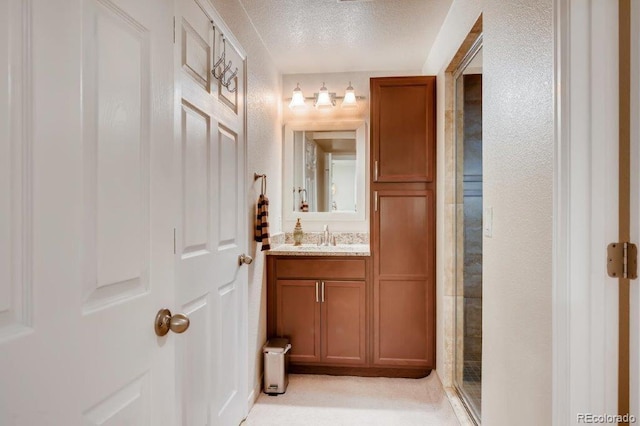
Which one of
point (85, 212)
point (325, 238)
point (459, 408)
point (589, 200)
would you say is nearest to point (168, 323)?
point (85, 212)

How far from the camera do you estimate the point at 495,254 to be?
1476mm

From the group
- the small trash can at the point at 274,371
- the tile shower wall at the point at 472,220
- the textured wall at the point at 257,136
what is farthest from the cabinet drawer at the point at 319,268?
the tile shower wall at the point at 472,220

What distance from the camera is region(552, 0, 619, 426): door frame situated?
91cm

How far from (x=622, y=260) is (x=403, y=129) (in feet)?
6.45

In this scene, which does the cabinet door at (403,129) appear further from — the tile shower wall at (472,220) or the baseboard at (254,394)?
the baseboard at (254,394)

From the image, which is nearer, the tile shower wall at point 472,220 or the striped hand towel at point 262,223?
the tile shower wall at point 472,220

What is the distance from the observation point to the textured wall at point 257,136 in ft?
7.26

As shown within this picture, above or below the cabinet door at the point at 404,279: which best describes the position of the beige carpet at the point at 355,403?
below

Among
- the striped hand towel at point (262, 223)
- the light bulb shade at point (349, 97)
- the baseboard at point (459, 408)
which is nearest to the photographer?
the baseboard at point (459, 408)

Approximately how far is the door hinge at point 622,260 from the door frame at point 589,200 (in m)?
0.01

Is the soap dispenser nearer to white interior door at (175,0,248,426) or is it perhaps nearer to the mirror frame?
the mirror frame

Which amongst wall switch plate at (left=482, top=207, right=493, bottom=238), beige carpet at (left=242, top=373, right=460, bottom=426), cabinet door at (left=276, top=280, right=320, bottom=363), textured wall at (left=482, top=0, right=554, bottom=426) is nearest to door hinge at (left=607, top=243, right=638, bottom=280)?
textured wall at (left=482, top=0, right=554, bottom=426)

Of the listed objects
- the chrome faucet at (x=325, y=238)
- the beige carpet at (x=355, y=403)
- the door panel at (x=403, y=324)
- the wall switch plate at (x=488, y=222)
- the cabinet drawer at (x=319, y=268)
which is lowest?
the beige carpet at (x=355, y=403)

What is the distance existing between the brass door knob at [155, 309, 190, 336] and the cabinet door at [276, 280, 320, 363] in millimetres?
1806
